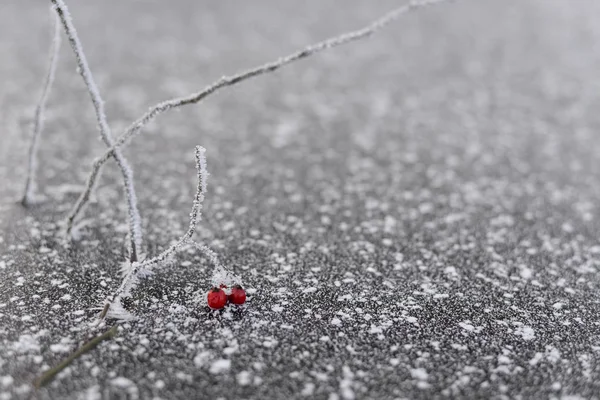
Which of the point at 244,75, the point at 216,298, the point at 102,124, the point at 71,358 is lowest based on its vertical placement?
the point at 71,358

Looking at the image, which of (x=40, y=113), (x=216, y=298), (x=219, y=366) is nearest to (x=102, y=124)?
(x=40, y=113)

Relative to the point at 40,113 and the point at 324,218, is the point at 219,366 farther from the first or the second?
the point at 40,113

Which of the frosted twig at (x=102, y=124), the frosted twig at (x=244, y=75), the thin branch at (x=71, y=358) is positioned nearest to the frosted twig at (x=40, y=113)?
the frosted twig at (x=102, y=124)

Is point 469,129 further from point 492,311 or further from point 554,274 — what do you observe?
point 492,311

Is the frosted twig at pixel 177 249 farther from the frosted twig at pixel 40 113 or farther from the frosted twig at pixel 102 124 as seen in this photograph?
the frosted twig at pixel 40 113

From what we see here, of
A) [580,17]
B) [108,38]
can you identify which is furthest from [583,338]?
[580,17]

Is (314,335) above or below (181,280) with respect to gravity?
below

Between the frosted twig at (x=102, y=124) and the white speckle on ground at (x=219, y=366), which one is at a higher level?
the frosted twig at (x=102, y=124)
